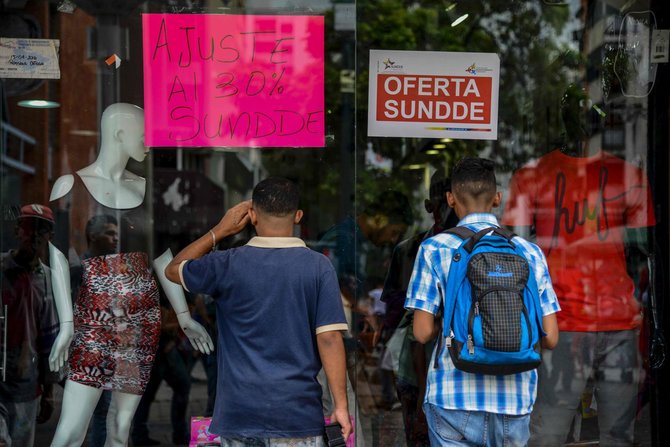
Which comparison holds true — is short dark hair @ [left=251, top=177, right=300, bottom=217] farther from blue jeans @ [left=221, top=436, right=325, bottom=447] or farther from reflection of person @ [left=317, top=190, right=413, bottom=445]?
reflection of person @ [left=317, top=190, right=413, bottom=445]

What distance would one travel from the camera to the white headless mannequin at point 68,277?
4395 millimetres

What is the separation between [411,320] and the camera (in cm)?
494

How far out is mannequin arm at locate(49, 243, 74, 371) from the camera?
4.39 m

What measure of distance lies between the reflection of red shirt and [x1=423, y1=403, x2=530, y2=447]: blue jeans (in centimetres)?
157

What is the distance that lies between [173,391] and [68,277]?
86cm

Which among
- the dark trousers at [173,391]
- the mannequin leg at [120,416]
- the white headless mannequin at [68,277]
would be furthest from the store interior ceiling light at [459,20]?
the mannequin leg at [120,416]

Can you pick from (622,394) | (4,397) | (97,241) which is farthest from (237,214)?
(622,394)

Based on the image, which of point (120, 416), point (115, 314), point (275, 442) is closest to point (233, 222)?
point (275, 442)

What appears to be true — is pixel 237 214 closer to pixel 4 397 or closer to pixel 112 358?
pixel 112 358

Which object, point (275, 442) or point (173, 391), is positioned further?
point (173, 391)

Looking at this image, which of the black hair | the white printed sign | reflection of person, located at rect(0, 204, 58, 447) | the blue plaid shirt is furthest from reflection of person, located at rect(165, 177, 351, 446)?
the white printed sign

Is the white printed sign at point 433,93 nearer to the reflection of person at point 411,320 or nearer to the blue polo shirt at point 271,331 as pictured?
the reflection of person at point 411,320

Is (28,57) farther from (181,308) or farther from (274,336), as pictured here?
(274,336)

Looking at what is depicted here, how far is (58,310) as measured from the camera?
14.6 feet
